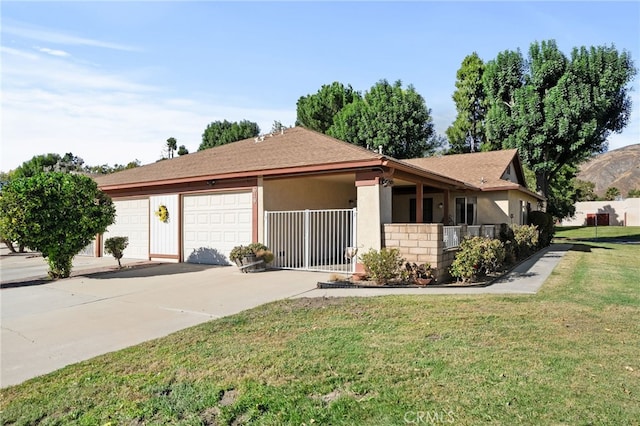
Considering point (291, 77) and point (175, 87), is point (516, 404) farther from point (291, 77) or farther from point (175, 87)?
point (291, 77)

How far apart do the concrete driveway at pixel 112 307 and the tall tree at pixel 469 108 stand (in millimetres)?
25760

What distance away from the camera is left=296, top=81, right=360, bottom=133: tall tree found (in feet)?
113

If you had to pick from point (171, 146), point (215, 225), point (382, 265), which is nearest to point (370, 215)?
point (382, 265)

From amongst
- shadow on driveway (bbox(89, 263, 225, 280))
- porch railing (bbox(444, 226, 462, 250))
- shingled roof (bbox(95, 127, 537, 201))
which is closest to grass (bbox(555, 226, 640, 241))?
shingled roof (bbox(95, 127, 537, 201))

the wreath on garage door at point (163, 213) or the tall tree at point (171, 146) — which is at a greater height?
the tall tree at point (171, 146)

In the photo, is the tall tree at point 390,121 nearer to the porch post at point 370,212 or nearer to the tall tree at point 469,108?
the tall tree at point 469,108

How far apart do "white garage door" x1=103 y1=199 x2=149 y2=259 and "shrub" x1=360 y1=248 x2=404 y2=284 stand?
383 inches

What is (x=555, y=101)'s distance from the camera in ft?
75.6

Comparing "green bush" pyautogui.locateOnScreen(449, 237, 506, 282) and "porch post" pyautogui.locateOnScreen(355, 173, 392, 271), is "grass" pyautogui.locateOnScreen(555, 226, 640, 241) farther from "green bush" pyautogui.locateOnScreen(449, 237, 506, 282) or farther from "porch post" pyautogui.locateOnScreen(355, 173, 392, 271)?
"porch post" pyautogui.locateOnScreen(355, 173, 392, 271)

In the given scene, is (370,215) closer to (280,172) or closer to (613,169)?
(280,172)

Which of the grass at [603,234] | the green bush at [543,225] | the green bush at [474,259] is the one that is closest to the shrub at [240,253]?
the green bush at [474,259]

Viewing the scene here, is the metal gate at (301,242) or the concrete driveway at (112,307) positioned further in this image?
the metal gate at (301,242)

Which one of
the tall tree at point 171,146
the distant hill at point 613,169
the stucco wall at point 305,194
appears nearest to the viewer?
the stucco wall at point 305,194

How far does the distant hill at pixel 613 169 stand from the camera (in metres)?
135
